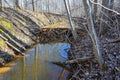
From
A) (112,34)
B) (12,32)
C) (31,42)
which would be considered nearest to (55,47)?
(31,42)

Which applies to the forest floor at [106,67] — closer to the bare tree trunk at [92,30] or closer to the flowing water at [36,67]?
the bare tree trunk at [92,30]

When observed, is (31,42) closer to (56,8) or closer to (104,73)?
(104,73)

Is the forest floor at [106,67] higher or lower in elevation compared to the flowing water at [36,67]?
higher

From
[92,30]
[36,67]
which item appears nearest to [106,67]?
[92,30]

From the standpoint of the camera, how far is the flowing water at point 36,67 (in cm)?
1115

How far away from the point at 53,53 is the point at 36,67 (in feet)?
11.1

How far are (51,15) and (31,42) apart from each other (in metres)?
12.8

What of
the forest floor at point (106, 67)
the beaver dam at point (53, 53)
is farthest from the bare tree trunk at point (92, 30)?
the forest floor at point (106, 67)

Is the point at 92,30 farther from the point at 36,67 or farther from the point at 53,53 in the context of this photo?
the point at 53,53

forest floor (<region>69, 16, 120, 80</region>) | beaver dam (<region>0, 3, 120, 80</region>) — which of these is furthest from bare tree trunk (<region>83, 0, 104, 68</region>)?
forest floor (<region>69, 16, 120, 80</region>)

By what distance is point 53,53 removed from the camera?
15.8m

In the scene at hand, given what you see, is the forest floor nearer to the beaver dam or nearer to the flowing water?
the beaver dam

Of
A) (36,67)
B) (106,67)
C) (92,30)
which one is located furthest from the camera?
(36,67)

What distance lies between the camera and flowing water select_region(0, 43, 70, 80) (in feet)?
36.6
